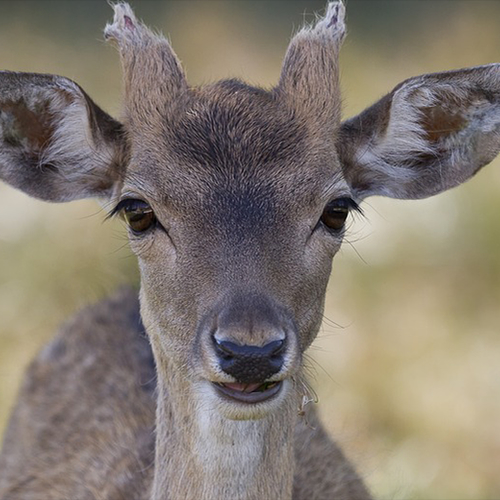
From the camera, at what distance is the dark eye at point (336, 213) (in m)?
5.16

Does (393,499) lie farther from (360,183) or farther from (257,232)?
(257,232)

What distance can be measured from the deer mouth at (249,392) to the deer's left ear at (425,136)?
141 cm

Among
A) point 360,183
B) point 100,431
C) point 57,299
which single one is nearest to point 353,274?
point 57,299

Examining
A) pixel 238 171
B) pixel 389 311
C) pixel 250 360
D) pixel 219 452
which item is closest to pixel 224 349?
pixel 250 360

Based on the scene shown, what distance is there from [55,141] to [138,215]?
714 millimetres

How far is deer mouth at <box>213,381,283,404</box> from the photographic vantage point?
465 centimetres

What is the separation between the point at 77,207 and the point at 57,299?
4.47 feet

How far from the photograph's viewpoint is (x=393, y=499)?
7.74 m

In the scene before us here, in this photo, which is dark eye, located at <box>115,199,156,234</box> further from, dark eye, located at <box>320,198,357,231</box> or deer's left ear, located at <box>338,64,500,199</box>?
deer's left ear, located at <box>338,64,500,199</box>

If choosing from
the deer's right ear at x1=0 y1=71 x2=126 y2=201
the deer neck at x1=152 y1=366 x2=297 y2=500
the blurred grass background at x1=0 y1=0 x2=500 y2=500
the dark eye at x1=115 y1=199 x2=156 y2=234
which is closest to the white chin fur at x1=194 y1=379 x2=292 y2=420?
the deer neck at x1=152 y1=366 x2=297 y2=500

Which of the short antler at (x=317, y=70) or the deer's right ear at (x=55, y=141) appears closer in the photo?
the deer's right ear at (x=55, y=141)

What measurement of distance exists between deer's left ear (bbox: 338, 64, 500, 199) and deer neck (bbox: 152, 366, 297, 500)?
1279mm

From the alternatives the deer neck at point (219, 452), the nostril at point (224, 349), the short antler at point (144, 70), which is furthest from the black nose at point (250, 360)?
the short antler at point (144, 70)

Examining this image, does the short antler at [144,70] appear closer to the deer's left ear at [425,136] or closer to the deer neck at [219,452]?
the deer's left ear at [425,136]
